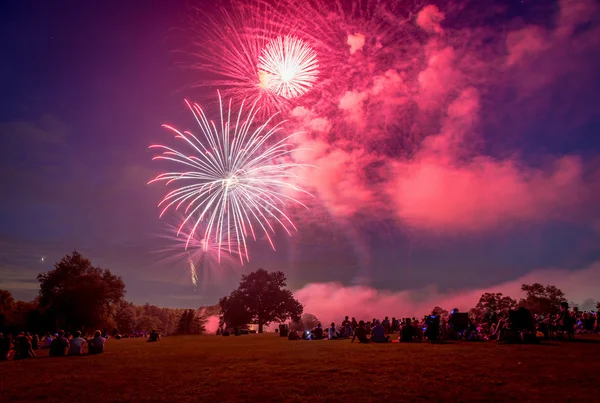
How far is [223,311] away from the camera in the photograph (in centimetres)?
10250

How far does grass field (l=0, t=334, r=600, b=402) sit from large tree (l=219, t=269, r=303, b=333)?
85.6 meters

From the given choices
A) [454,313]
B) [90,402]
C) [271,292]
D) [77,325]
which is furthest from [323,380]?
[271,292]

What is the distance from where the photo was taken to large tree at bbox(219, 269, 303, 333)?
3974 inches

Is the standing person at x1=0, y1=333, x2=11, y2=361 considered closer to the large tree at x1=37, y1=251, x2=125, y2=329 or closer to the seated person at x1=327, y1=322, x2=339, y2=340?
the seated person at x1=327, y1=322, x2=339, y2=340

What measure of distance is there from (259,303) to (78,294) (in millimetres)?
42423

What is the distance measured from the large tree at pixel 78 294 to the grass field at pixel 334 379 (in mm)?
74085

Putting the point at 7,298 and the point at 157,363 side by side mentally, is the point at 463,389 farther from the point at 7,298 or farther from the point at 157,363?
the point at 7,298

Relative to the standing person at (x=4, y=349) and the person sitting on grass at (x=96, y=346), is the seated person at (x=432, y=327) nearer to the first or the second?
the person sitting on grass at (x=96, y=346)

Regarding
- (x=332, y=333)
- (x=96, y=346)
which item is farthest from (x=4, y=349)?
(x=332, y=333)

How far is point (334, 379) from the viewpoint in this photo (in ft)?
40.9

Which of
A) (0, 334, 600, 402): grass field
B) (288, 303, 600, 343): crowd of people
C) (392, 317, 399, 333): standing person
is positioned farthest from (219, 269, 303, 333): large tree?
(0, 334, 600, 402): grass field

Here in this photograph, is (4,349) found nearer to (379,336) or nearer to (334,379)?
(334,379)

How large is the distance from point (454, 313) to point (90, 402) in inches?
1012

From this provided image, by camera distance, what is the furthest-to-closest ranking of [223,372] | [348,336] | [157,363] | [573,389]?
[348,336], [157,363], [223,372], [573,389]
